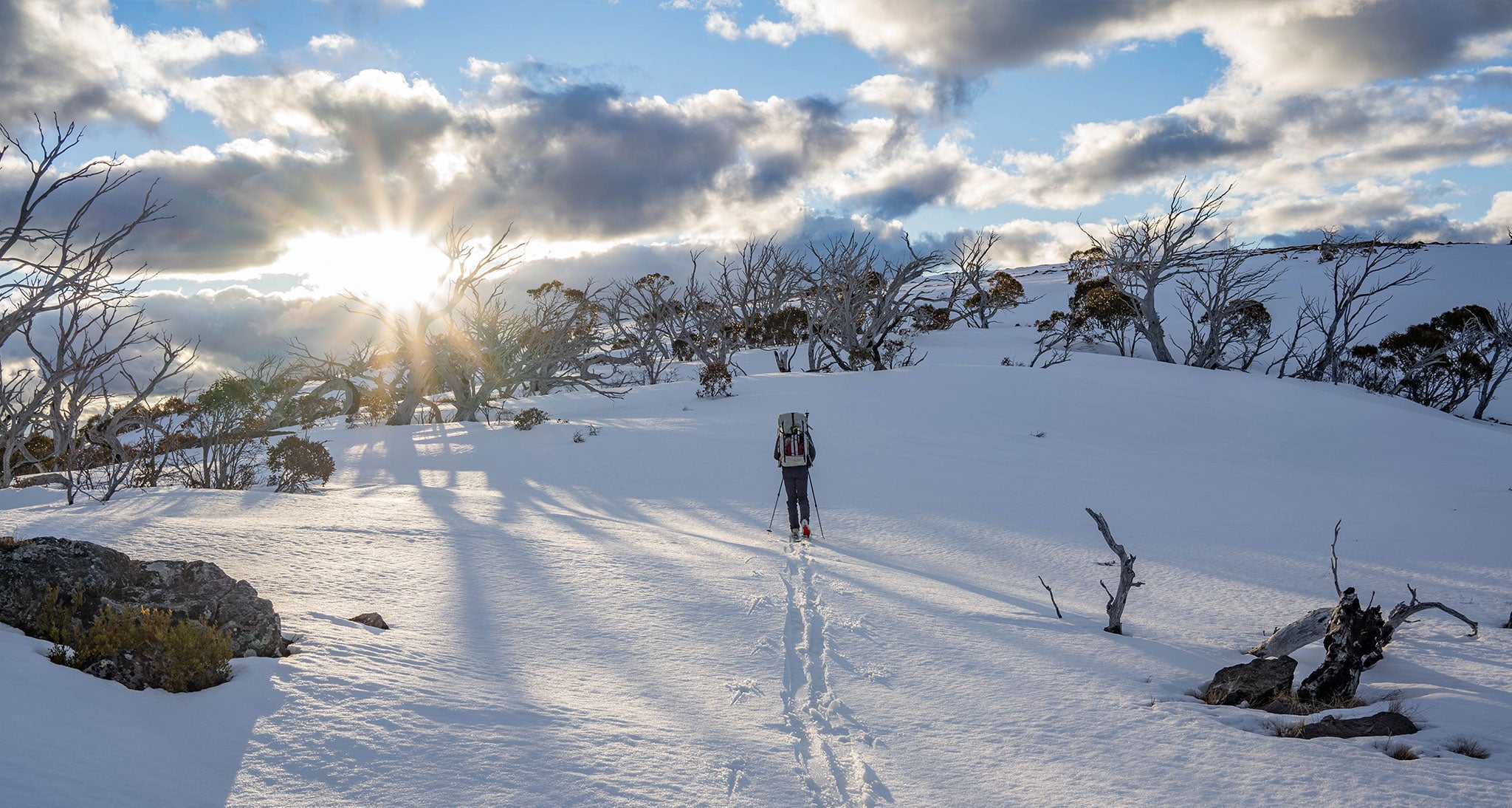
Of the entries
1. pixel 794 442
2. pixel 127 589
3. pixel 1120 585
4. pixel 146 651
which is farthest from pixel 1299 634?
pixel 127 589

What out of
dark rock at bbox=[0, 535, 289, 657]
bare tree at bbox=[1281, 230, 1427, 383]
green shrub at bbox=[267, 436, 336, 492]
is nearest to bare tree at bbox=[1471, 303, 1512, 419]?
bare tree at bbox=[1281, 230, 1427, 383]

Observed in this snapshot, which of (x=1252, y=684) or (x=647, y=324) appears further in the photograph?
(x=647, y=324)

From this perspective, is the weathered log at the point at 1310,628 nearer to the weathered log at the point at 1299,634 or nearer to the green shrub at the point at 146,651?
the weathered log at the point at 1299,634

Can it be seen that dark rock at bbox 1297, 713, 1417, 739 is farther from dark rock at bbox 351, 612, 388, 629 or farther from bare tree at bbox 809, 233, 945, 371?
bare tree at bbox 809, 233, 945, 371

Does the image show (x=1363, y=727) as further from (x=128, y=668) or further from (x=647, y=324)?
(x=647, y=324)

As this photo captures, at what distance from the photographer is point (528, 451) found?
15.6 m

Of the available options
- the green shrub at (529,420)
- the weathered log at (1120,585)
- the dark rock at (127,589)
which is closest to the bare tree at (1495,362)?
the weathered log at (1120,585)

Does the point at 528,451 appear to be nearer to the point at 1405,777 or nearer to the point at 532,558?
the point at 532,558

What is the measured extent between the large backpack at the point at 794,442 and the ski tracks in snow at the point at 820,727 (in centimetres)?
291

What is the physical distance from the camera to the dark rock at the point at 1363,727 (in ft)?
13.0

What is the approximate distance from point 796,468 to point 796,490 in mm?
273

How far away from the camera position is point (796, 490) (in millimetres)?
9195

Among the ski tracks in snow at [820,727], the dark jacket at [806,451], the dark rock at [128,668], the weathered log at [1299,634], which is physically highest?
the dark jacket at [806,451]

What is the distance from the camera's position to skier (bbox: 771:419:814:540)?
9.15 metres
